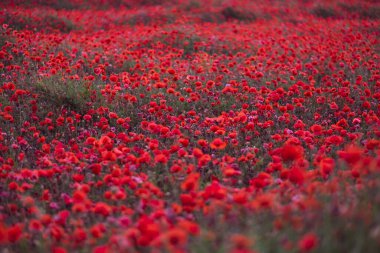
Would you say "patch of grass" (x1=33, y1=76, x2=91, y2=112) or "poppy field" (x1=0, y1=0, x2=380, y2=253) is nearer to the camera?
"poppy field" (x1=0, y1=0, x2=380, y2=253)

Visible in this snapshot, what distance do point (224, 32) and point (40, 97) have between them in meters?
6.81

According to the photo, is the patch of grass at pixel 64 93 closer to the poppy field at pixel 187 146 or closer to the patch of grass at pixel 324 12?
the poppy field at pixel 187 146

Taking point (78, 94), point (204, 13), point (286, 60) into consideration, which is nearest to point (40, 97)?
point (78, 94)

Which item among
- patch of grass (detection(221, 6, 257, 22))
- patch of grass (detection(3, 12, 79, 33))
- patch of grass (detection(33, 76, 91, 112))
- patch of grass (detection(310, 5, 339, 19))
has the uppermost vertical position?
patch of grass (detection(310, 5, 339, 19))

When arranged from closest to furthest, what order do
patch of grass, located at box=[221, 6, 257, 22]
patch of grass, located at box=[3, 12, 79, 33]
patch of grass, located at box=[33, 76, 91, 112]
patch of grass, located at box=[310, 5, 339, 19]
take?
1. patch of grass, located at box=[33, 76, 91, 112]
2. patch of grass, located at box=[3, 12, 79, 33]
3. patch of grass, located at box=[221, 6, 257, 22]
4. patch of grass, located at box=[310, 5, 339, 19]

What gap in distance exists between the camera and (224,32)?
1092 cm

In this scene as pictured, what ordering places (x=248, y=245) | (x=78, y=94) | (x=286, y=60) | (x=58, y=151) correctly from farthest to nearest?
(x=286, y=60) → (x=78, y=94) → (x=58, y=151) → (x=248, y=245)

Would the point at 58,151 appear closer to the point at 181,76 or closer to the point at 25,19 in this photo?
the point at 181,76

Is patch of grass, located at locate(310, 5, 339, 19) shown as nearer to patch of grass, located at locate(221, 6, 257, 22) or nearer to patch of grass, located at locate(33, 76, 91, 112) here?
patch of grass, located at locate(221, 6, 257, 22)

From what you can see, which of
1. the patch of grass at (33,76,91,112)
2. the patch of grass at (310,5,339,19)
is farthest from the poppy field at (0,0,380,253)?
the patch of grass at (310,5,339,19)

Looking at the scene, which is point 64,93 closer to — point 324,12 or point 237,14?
point 237,14

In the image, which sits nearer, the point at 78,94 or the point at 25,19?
the point at 78,94

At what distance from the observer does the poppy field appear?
7.12ft

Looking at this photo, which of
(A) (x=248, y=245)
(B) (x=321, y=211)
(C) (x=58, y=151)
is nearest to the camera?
(A) (x=248, y=245)
